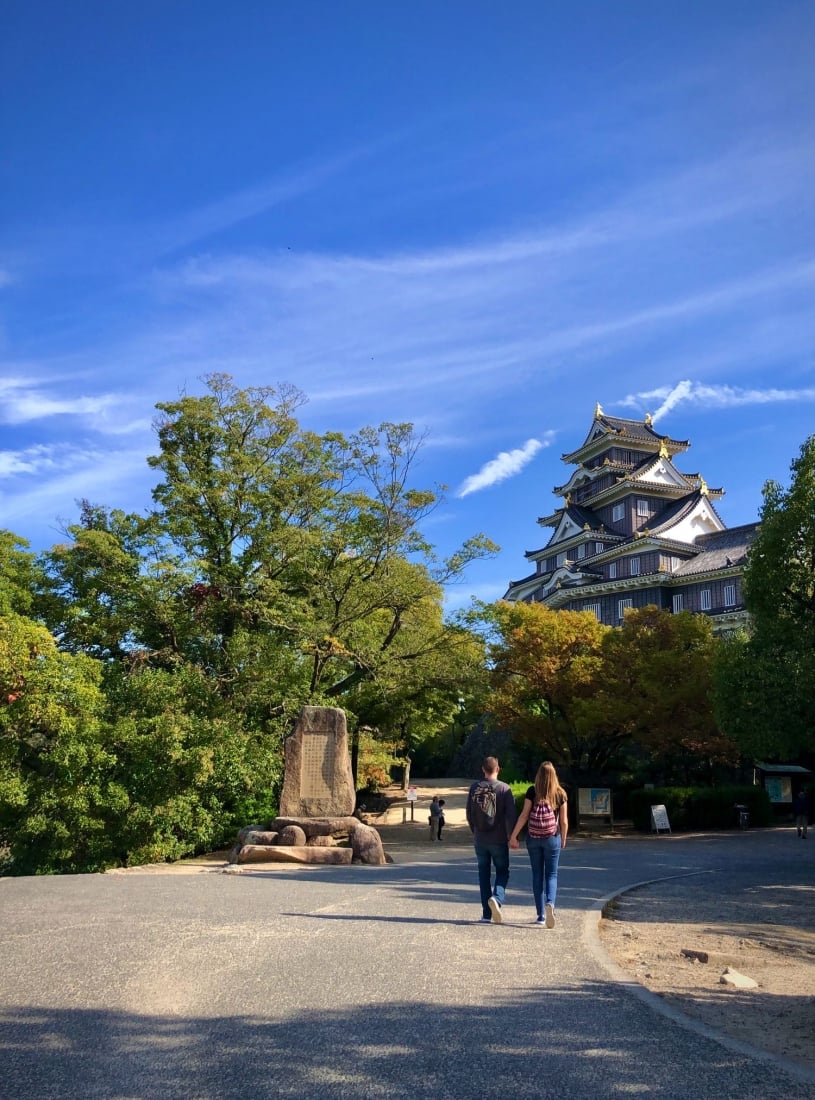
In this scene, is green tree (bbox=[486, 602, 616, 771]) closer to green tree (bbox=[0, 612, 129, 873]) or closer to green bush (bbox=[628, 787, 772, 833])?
green bush (bbox=[628, 787, 772, 833])

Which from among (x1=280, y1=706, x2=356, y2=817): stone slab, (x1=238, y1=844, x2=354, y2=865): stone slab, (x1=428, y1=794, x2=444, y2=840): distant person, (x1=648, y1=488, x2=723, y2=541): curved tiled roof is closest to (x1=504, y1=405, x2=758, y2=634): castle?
(x1=648, y1=488, x2=723, y2=541): curved tiled roof

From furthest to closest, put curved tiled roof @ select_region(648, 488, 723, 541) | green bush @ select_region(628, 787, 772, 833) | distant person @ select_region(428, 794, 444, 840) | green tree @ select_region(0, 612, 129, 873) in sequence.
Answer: curved tiled roof @ select_region(648, 488, 723, 541) < green bush @ select_region(628, 787, 772, 833) < distant person @ select_region(428, 794, 444, 840) < green tree @ select_region(0, 612, 129, 873)

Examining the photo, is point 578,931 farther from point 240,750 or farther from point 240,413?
point 240,413

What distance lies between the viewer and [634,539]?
4303 cm

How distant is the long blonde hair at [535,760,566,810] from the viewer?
7.77 meters

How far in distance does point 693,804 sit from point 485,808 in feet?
63.4

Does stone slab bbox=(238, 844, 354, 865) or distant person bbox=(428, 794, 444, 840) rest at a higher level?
stone slab bbox=(238, 844, 354, 865)

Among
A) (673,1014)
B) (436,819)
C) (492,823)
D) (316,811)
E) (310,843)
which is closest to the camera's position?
(673,1014)

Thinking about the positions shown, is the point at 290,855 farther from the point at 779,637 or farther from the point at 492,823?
the point at 779,637

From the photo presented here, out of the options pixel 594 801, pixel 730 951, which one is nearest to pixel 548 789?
pixel 730 951

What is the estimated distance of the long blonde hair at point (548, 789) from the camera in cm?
777

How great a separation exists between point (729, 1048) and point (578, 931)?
10.7 feet

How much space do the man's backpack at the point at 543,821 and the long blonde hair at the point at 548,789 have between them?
52 millimetres

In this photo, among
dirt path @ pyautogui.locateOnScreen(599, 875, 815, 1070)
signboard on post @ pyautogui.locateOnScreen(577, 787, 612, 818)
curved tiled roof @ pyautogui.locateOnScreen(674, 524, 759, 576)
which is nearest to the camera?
dirt path @ pyautogui.locateOnScreen(599, 875, 815, 1070)
